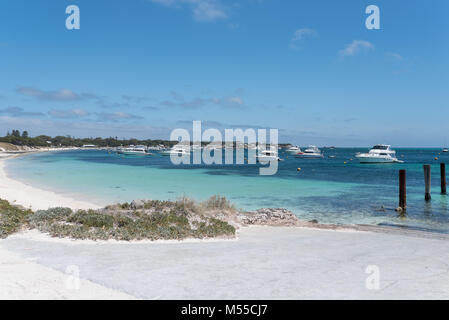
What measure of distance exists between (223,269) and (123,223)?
5.35m

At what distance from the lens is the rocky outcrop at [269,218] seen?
15.7m

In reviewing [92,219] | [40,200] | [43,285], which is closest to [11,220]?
[92,219]

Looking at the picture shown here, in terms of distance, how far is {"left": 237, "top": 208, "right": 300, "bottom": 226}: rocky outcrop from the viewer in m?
15.7

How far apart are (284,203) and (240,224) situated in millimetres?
9184

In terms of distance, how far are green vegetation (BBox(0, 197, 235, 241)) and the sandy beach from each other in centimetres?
42

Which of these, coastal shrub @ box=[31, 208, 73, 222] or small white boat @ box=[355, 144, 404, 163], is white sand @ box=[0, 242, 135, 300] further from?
small white boat @ box=[355, 144, 404, 163]

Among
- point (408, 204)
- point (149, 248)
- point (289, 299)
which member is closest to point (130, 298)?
point (289, 299)

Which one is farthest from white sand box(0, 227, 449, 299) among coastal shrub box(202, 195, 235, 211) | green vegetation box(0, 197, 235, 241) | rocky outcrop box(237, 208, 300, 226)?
coastal shrub box(202, 195, 235, 211)

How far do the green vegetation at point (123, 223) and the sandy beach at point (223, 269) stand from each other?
0.42m

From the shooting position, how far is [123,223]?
12.0m

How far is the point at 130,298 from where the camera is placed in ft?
20.1

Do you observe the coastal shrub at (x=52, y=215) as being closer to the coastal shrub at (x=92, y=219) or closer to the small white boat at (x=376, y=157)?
the coastal shrub at (x=92, y=219)
